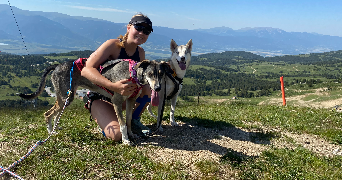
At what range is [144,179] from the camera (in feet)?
16.6

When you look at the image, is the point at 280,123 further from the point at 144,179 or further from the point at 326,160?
the point at 144,179

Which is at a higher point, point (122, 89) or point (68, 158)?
point (122, 89)

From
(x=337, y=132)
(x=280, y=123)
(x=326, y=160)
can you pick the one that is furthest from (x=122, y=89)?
(x=337, y=132)

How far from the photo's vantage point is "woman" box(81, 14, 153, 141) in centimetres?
584

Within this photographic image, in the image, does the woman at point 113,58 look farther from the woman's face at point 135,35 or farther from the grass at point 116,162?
the grass at point 116,162

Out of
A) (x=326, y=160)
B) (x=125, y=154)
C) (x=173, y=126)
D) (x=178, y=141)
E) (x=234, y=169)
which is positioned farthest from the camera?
(x=173, y=126)

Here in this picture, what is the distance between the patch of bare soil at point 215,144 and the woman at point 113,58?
49.4 inches

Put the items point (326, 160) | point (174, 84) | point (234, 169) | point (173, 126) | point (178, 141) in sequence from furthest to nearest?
point (173, 126)
point (174, 84)
point (178, 141)
point (326, 160)
point (234, 169)

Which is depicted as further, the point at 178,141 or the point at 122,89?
the point at 178,141

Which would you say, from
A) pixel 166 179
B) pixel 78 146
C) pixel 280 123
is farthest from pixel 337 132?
pixel 78 146

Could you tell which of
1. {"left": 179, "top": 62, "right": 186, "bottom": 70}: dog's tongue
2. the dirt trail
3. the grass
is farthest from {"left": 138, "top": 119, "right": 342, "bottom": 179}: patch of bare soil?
{"left": 179, "top": 62, "right": 186, "bottom": 70}: dog's tongue

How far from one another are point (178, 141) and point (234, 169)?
229cm

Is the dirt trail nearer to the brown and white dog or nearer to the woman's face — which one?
the brown and white dog

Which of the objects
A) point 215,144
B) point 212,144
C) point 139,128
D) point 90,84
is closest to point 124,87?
point 90,84
